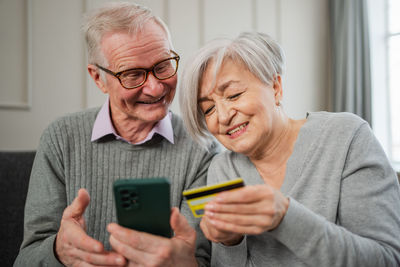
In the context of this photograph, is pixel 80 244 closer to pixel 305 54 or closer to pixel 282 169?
pixel 282 169

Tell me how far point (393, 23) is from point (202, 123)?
11.0ft

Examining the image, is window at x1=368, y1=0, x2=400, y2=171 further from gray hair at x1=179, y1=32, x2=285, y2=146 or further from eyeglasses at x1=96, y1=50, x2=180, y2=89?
eyeglasses at x1=96, y1=50, x2=180, y2=89

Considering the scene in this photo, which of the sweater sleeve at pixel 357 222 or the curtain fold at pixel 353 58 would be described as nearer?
the sweater sleeve at pixel 357 222

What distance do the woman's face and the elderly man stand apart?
0.28m

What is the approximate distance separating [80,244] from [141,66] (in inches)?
27.0

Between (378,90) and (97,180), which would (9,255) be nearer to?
(97,180)

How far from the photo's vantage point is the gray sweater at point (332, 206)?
2.71 ft

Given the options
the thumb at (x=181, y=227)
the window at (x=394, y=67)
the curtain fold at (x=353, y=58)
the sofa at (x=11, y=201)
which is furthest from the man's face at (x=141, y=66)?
the window at (x=394, y=67)

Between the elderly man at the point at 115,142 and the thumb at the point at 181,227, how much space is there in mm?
304

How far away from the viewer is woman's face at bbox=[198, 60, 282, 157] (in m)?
1.09

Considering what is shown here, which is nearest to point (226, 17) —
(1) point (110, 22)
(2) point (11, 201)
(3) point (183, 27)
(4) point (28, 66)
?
(3) point (183, 27)

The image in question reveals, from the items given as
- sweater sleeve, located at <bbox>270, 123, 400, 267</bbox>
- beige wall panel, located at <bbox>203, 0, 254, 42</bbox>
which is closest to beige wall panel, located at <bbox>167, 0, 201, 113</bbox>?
beige wall panel, located at <bbox>203, 0, 254, 42</bbox>

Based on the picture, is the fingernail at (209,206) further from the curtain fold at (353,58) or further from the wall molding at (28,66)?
the curtain fold at (353,58)

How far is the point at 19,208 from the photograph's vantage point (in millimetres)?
1625
